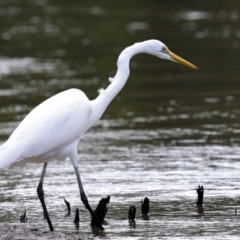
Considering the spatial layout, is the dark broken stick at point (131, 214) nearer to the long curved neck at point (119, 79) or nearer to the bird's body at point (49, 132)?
the bird's body at point (49, 132)

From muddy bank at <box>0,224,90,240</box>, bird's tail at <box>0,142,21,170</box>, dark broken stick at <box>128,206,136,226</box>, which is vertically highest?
bird's tail at <box>0,142,21,170</box>

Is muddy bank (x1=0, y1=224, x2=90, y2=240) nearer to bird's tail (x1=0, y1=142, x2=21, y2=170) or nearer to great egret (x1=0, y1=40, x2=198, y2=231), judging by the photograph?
great egret (x1=0, y1=40, x2=198, y2=231)

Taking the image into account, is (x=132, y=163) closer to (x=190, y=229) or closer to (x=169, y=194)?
(x=169, y=194)

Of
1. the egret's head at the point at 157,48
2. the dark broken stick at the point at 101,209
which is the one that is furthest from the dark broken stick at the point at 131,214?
the egret's head at the point at 157,48

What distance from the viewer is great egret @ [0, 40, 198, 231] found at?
8156 mm

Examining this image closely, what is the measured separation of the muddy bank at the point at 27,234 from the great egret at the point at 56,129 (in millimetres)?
345

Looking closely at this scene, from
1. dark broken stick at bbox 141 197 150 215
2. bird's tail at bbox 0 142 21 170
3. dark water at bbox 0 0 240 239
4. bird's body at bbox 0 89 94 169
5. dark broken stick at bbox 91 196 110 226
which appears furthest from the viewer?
dark water at bbox 0 0 240 239

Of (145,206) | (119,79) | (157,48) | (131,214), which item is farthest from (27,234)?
(157,48)

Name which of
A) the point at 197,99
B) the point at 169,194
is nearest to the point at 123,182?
the point at 169,194

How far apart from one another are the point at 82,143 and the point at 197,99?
360cm

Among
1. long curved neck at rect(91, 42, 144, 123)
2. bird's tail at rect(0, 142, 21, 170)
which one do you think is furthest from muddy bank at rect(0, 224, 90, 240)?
long curved neck at rect(91, 42, 144, 123)

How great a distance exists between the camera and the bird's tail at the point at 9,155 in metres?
7.96

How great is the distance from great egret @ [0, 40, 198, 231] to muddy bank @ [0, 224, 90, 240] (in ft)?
1.13

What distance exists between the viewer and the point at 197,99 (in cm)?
1537
